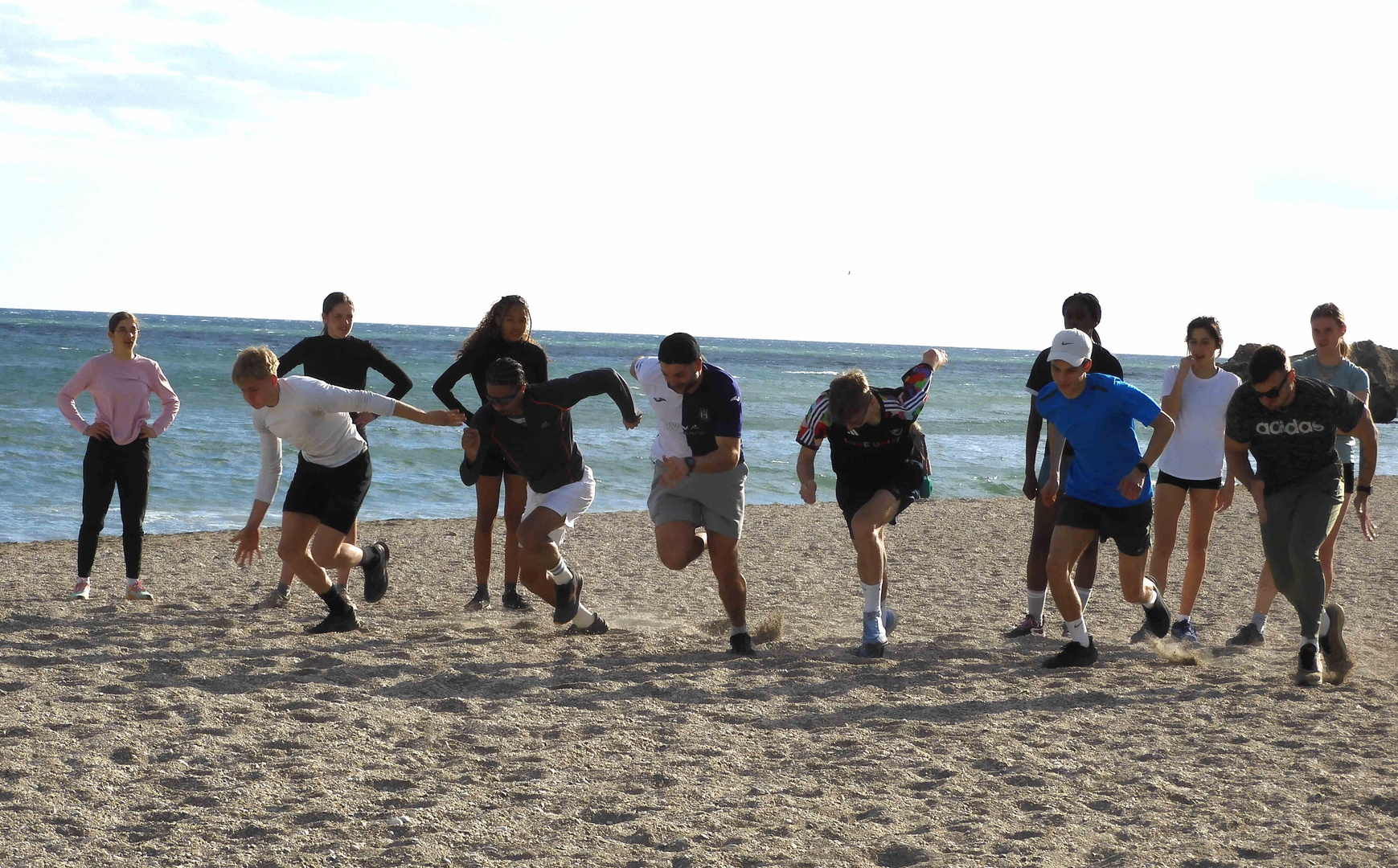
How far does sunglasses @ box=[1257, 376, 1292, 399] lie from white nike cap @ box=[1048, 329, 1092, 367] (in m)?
0.76

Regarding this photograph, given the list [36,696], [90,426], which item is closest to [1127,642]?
[36,696]

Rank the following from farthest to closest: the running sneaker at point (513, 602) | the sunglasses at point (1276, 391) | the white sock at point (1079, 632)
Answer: the running sneaker at point (513, 602) → the white sock at point (1079, 632) → the sunglasses at point (1276, 391)

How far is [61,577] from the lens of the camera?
26.1 feet

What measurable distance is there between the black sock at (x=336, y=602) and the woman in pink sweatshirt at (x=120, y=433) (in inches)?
58.8

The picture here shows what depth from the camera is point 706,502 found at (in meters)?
5.77

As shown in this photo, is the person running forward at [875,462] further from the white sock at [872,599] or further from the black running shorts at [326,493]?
the black running shorts at [326,493]

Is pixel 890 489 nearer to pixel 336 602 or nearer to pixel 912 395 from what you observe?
pixel 912 395

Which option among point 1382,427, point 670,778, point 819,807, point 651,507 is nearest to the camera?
point 819,807

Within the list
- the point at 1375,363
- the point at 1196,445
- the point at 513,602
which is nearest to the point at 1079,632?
the point at 1196,445

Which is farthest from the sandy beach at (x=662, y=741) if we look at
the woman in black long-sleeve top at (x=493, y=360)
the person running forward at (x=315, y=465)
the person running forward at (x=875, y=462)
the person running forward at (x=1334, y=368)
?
the person running forward at (x=1334, y=368)

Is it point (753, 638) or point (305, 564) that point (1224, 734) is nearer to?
point (753, 638)

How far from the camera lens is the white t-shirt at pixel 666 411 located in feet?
19.0

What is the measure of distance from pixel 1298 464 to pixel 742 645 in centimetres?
276

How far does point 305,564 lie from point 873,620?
292 cm
